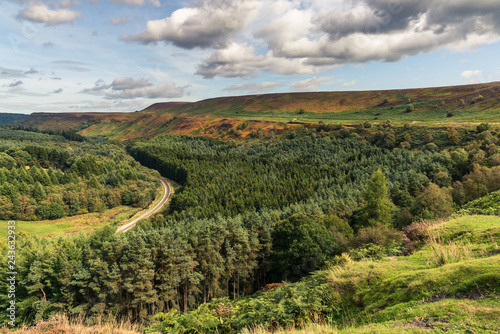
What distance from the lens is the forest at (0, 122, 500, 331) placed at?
1407 inches

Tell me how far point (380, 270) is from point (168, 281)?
3290 cm

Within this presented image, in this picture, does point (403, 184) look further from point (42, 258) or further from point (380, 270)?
point (42, 258)

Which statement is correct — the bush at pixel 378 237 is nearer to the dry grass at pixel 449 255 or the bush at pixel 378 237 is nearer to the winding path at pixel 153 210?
the dry grass at pixel 449 255

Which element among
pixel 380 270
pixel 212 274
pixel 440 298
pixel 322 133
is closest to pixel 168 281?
pixel 212 274

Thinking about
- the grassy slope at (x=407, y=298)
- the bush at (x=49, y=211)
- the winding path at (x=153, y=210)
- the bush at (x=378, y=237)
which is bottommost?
the winding path at (x=153, y=210)

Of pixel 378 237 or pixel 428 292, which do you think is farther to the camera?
pixel 378 237

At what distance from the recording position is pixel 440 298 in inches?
366

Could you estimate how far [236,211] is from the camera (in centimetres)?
7531

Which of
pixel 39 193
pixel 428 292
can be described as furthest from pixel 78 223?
pixel 428 292

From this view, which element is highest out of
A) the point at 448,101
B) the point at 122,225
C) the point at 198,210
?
the point at 448,101

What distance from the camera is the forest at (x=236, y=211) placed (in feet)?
117

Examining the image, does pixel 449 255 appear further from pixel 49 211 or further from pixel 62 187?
pixel 62 187

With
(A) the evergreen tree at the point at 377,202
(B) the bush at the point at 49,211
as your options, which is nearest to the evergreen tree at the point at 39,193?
(B) the bush at the point at 49,211

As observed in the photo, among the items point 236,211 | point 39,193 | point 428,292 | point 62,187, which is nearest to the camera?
point 428,292
